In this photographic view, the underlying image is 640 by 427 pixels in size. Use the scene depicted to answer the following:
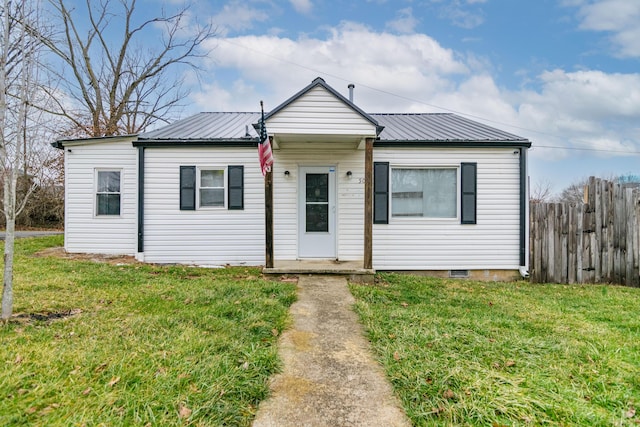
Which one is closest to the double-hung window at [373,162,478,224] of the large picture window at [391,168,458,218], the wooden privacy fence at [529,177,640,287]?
the large picture window at [391,168,458,218]

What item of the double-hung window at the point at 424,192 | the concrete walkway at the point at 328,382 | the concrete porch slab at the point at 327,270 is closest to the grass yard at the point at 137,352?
the concrete walkway at the point at 328,382

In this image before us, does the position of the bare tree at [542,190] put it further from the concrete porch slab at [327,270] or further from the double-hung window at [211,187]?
the double-hung window at [211,187]

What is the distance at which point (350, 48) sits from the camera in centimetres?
1247

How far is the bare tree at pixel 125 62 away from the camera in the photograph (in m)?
17.0

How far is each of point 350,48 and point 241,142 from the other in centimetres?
731

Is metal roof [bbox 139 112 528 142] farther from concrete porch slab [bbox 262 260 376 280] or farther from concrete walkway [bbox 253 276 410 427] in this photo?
concrete walkway [bbox 253 276 410 427]

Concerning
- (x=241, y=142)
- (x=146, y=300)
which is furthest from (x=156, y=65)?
(x=146, y=300)

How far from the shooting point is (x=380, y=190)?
7566 millimetres

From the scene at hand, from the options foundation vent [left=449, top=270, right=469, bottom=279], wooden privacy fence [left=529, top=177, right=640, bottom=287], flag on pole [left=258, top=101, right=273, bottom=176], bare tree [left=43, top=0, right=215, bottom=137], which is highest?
bare tree [left=43, top=0, right=215, bottom=137]

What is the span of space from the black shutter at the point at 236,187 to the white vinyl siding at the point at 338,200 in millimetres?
822

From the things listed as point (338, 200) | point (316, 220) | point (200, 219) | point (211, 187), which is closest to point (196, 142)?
point (211, 187)

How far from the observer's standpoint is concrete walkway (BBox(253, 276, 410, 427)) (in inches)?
86.2

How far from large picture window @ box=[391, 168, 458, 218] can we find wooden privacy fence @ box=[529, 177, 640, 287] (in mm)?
1949

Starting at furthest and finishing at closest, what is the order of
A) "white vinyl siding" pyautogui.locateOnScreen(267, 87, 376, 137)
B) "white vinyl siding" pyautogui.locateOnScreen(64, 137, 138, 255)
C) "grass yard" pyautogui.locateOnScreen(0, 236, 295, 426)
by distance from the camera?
"white vinyl siding" pyautogui.locateOnScreen(64, 137, 138, 255)
"white vinyl siding" pyautogui.locateOnScreen(267, 87, 376, 137)
"grass yard" pyautogui.locateOnScreen(0, 236, 295, 426)
